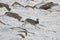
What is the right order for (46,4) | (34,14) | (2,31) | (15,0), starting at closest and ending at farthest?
(2,31), (34,14), (46,4), (15,0)

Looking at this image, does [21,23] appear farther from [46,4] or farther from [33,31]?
[46,4]

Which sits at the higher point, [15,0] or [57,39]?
[15,0]

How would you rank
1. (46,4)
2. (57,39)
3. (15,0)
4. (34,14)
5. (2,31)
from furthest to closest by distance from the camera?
(15,0) < (46,4) < (34,14) < (2,31) < (57,39)

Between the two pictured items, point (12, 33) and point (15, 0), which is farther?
point (15, 0)

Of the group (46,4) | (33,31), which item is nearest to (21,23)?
(33,31)

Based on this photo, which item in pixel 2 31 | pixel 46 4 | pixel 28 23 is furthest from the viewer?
pixel 46 4

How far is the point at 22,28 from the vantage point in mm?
3486

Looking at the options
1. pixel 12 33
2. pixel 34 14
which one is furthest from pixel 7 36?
pixel 34 14

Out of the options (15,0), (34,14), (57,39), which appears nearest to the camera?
(57,39)

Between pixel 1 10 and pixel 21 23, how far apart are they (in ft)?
2.84

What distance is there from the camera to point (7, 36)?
3.14 meters

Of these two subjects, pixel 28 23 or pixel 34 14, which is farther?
pixel 34 14

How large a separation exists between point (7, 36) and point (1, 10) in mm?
1406

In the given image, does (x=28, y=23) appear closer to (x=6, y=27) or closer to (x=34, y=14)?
(x=6, y=27)
